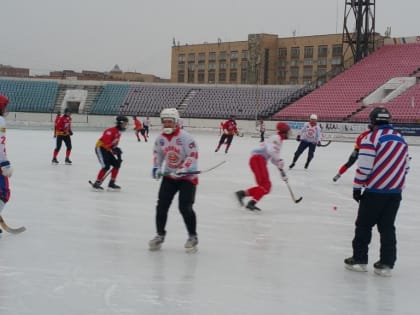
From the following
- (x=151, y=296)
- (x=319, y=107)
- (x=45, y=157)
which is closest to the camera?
(x=151, y=296)

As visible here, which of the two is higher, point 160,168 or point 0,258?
point 160,168

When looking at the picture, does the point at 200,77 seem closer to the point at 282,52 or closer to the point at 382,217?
the point at 282,52

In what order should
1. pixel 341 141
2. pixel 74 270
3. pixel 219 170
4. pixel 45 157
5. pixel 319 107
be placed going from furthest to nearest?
1. pixel 319 107
2. pixel 341 141
3. pixel 45 157
4. pixel 219 170
5. pixel 74 270

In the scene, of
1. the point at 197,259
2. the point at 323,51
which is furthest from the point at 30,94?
the point at 197,259

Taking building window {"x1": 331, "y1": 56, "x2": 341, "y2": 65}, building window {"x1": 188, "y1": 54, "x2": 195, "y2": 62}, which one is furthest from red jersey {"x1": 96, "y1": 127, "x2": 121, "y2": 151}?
building window {"x1": 188, "y1": 54, "x2": 195, "y2": 62}

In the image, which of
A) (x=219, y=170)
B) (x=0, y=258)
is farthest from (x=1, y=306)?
(x=219, y=170)

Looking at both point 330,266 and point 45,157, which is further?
point 45,157

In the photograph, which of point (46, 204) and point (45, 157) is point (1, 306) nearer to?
point (46, 204)

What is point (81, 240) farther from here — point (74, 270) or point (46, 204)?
point (46, 204)

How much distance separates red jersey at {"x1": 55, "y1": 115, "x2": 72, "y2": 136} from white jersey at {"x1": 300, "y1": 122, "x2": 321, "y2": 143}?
5593mm

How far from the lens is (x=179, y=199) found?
5453mm

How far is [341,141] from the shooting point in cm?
3148

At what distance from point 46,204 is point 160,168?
10.4ft

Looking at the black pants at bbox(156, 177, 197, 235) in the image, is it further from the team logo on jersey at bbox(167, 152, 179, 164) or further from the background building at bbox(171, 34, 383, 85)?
the background building at bbox(171, 34, 383, 85)
